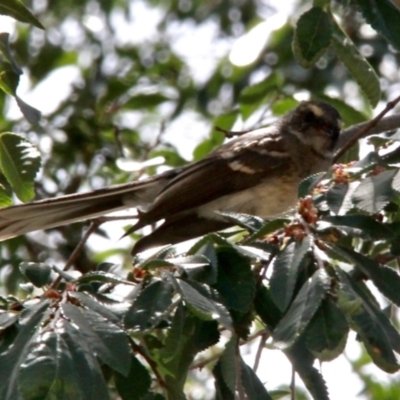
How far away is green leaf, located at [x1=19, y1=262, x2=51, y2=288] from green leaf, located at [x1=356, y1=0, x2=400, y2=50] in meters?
1.43

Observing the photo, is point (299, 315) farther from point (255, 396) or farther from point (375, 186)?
point (375, 186)

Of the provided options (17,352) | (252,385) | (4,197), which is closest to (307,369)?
(252,385)

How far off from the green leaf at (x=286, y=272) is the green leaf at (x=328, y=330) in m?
0.12

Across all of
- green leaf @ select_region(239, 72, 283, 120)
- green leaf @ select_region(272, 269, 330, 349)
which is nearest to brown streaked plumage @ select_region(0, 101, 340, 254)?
green leaf @ select_region(239, 72, 283, 120)

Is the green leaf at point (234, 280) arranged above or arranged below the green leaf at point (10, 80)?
below

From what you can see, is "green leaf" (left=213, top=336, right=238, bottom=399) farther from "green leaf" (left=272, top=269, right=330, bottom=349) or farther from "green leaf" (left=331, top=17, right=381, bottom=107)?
"green leaf" (left=331, top=17, right=381, bottom=107)

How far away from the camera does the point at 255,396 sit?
289 cm

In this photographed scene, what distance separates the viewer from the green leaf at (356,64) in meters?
3.91

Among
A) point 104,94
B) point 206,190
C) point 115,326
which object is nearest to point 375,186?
point 115,326

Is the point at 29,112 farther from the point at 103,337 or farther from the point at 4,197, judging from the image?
the point at 103,337

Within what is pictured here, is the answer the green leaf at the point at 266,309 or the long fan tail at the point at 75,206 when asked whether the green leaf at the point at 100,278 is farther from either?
the long fan tail at the point at 75,206

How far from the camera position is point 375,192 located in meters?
3.10

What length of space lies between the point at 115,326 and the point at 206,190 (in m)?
2.56

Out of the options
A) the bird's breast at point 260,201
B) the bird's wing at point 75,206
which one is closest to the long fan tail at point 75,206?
the bird's wing at point 75,206
